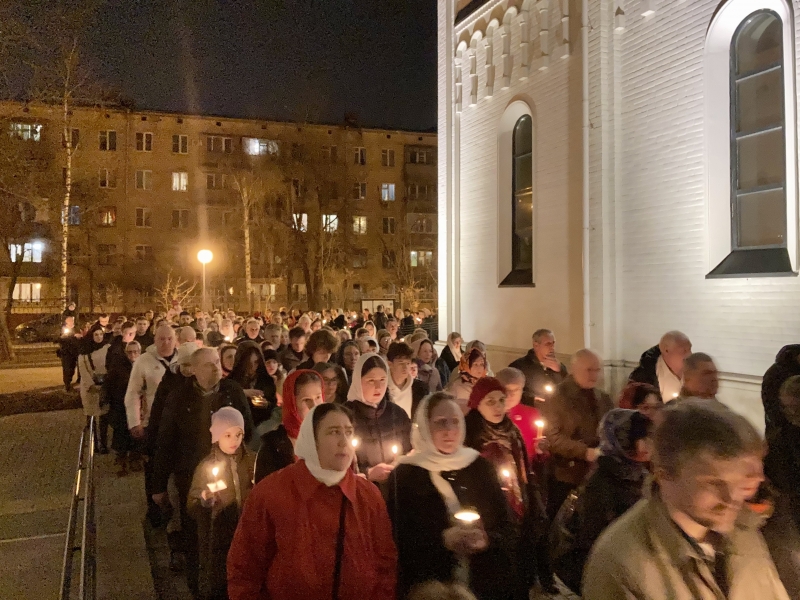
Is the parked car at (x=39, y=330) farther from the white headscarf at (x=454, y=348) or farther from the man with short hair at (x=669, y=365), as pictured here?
the man with short hair at (x=669, y=365)

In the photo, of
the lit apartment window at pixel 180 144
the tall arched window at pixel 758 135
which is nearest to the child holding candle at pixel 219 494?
the tall arched window at pixel 758 135

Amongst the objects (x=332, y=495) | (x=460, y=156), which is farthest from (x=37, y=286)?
(x=332, y=495)

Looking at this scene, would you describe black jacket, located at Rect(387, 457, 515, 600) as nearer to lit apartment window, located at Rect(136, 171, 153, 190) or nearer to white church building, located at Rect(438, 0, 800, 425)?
white church building, located at Rect(438, 0, 800, 425)

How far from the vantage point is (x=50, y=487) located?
29.6 ft

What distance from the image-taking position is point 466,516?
3180mm

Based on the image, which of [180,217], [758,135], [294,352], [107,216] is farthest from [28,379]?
[180,217]

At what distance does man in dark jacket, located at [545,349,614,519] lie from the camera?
192 inches

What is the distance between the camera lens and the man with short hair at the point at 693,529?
6.06 feet

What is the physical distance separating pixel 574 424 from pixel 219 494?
2.62 metres

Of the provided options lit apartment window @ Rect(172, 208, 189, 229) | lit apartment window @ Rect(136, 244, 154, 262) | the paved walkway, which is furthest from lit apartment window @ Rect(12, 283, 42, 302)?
the paved walkway

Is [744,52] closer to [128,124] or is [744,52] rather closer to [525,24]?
[525,24]

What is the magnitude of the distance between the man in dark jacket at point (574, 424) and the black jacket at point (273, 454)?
207 centimetres

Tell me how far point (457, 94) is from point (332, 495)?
12.8 metres

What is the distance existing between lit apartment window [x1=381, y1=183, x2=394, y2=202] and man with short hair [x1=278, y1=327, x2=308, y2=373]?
4390 cm
